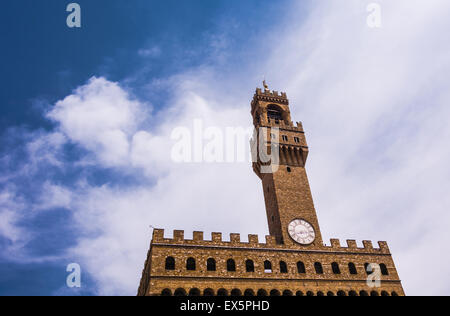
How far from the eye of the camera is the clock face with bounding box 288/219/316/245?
3500cm

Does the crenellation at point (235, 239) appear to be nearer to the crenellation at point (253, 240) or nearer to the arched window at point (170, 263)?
the crenellation at point (253, 240)

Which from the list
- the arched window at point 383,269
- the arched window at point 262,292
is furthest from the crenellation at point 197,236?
the arched window at point 383,269

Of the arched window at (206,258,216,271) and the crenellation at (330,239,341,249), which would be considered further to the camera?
the crenellation at (330,239,341,249)

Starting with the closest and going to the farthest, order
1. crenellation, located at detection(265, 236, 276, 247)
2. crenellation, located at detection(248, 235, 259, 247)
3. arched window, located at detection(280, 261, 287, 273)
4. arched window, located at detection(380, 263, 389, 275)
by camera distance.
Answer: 1. arched window, located at detection(280, 261, 287, 273)
2. crenellation, located at detection(248, 235, 259, 247)
3. crenellation, located at detection(265, 236, 276, 247)
4. arched window, located at detection(380, 263, 389, 275)

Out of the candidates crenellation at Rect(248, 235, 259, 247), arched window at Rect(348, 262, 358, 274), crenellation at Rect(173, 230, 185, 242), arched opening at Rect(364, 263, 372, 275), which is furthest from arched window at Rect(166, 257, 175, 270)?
arched opening at Rect(364, 263, 372, 275)

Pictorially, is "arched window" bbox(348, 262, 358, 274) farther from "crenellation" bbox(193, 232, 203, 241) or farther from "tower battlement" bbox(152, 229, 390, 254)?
"crenellation" bbox(193, 232, 203, 241)

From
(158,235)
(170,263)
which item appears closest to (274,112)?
(158,235)

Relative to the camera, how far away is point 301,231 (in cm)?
3559

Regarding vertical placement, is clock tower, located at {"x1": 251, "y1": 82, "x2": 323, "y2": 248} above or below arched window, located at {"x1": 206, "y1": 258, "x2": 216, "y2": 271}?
above

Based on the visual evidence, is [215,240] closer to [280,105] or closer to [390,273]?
[390,273]

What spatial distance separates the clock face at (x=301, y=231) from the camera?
35000 millimetres
